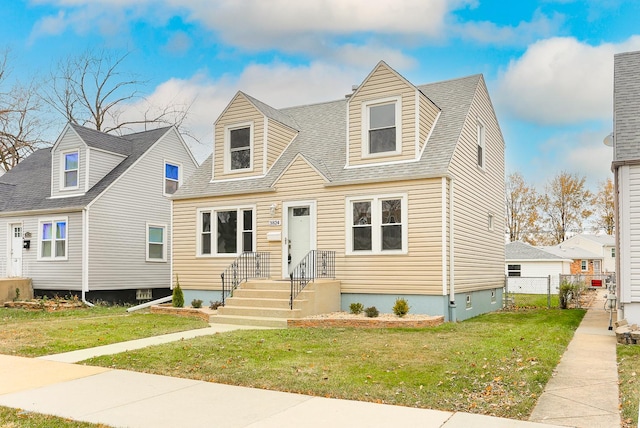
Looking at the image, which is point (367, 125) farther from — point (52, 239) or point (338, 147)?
point (52, 239)

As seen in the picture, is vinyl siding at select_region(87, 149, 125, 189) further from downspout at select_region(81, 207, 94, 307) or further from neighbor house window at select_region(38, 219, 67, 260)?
neighbor house window at select_region(38, 219, 67, 260)

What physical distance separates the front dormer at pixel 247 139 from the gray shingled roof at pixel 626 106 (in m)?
9.26

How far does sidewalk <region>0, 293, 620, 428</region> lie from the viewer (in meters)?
5.34

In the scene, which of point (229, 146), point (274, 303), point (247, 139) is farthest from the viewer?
point (229, 146)

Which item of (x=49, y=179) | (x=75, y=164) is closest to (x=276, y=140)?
(x=75, y=164)

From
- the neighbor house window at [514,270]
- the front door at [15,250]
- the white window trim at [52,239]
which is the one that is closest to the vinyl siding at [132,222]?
the white window trim at [52,239]

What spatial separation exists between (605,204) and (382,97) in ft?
160

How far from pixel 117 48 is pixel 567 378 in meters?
33.6

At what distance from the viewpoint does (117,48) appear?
3416 centimetres

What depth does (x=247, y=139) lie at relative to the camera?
1706cm

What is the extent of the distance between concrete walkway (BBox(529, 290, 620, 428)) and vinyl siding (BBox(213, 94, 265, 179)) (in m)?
10.1

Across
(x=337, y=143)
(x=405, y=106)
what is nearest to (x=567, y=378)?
(x=405, y=106)

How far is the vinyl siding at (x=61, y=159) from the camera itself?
2078 cm

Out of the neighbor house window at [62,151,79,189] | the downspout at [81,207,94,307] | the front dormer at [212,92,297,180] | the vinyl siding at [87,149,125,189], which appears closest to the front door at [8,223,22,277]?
the neighbor house window at [62,151,79,189]
